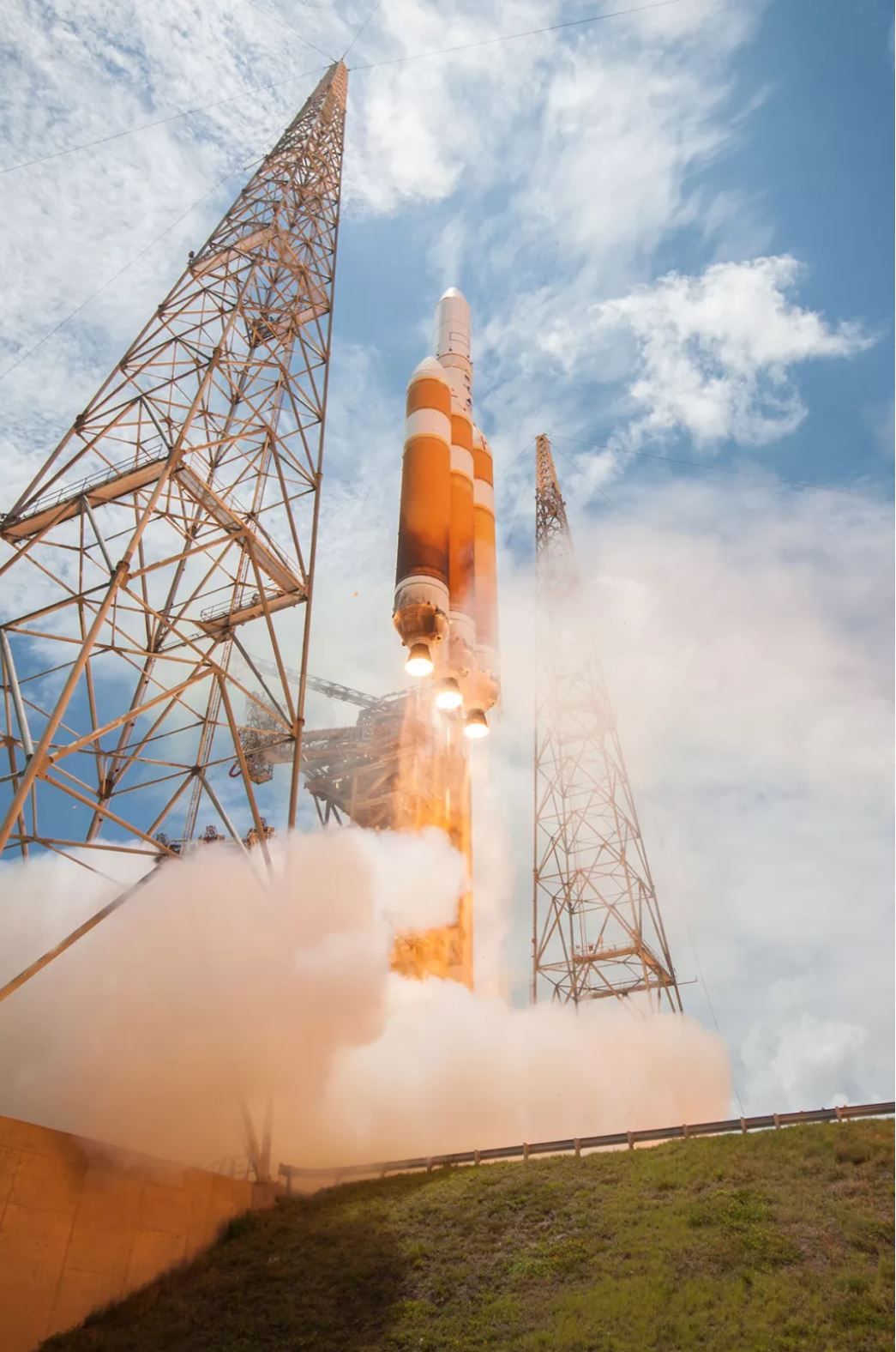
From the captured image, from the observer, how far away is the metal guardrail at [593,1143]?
1596cm

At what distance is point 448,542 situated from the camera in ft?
75.9

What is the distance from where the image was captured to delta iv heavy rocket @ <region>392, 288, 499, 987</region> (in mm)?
21609

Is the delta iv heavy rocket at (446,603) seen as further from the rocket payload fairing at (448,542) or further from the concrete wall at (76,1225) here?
the concrete wall at (76,1225)

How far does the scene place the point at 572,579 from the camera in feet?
130

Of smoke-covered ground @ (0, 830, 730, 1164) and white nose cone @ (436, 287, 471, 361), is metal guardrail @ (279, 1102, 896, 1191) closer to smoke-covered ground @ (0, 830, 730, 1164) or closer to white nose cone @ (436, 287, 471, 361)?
smoke-covered ground @ (0, 830, 730, 1164)

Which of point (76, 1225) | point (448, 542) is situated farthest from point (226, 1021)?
point (448, 542)

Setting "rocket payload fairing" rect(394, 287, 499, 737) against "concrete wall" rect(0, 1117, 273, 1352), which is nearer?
"concrete wall" rect(0, 1117, 273, 1352)

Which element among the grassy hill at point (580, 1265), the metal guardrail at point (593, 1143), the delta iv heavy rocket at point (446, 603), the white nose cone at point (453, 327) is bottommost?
the grassy hill at point (580, 1265)

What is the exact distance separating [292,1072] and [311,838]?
5.44m

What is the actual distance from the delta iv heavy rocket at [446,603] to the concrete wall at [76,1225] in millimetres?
11725

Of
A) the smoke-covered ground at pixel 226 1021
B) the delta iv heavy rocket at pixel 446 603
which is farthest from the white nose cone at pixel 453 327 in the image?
the smoke-covered ground at pixel 226 1021

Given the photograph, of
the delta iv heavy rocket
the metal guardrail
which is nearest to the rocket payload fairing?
the delta iv heavy rocket

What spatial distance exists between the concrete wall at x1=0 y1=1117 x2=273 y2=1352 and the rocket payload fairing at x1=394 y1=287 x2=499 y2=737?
11716 mm

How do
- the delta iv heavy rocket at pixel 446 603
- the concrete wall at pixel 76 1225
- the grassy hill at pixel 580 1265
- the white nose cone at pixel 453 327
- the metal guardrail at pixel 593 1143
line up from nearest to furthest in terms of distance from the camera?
the grassy hill at pixel 580 1265, the concrete wall at pixel 76 1225, the metal guardrail at pixel 593 1143, the delta iv heavy rocket at pixel 446 603, the white nose cone at pixel 453 327
